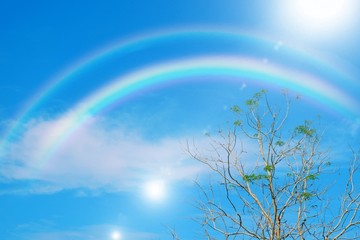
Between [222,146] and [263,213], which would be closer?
[263,213]

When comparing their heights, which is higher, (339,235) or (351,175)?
(351,175)

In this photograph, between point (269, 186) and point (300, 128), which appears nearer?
point (269, 186)

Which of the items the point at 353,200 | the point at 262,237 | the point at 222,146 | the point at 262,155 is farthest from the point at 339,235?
the point at 222,146

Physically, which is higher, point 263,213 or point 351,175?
point 351,175

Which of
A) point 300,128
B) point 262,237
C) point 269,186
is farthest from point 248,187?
point 300,128

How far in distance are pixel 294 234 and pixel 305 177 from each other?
1619 millimetres

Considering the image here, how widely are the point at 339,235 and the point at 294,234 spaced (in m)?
1.14

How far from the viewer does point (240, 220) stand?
39.0 feet

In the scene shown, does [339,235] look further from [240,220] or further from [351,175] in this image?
[240,220]

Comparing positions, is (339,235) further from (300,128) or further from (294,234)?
(300,128)

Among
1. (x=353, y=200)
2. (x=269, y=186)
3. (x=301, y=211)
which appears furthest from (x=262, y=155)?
(x=353, y=200)

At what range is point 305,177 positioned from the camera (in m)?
12.2

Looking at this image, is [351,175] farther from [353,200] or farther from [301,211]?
[301,211]

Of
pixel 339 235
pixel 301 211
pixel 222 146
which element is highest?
pixel 222 146
